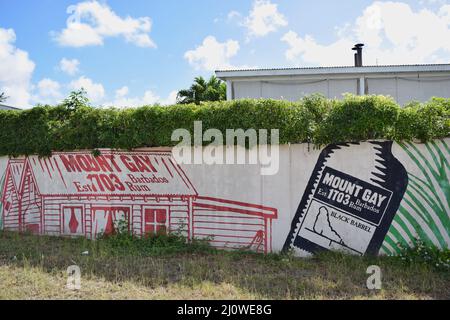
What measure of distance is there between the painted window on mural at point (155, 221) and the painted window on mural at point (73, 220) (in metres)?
1.43

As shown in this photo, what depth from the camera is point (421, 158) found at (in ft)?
19.8

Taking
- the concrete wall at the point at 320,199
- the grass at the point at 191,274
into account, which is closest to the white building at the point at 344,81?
the concrete wall at the point at 320,199

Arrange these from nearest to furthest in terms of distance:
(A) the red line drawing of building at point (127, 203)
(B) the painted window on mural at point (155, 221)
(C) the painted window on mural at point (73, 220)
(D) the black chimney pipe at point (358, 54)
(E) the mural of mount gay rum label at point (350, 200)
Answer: (E) the mural of mount gay rum label at point (350, 200) < (A) the red line drawing of building at point (127, 203) < (B) the painted window on mural at point (155, 221) < (C) the painted window on mural at point (73, 220) < (D) the black chimney pipe at point (358, 54)

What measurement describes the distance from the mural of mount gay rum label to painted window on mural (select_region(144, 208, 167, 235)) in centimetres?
225

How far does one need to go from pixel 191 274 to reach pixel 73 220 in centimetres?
358

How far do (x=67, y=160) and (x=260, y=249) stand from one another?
423cm

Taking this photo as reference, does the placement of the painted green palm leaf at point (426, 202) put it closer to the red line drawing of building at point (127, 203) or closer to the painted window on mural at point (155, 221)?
the red line drawing of building at point (127, 203)

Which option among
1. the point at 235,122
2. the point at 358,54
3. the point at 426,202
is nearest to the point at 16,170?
the point at 235,122

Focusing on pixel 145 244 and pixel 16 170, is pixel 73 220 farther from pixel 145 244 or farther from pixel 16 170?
pixel 16 170

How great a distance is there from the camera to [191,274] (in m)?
5.30

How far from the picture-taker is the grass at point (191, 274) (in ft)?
15.2

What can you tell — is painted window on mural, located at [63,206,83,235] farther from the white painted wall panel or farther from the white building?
the white painted wall panel

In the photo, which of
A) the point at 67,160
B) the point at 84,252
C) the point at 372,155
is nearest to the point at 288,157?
the point at 372,155

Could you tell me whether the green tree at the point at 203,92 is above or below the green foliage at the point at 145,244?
above
